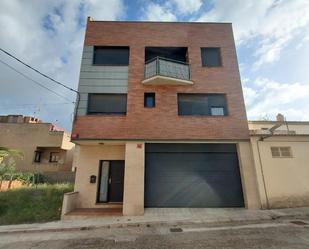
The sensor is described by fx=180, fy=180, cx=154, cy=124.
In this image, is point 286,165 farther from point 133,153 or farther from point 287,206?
point 133,153

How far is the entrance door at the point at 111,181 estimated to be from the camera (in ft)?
33.5

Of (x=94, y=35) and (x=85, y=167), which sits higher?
(x=94, y=35)

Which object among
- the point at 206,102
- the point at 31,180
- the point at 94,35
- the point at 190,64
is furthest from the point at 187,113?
the point at 31,180

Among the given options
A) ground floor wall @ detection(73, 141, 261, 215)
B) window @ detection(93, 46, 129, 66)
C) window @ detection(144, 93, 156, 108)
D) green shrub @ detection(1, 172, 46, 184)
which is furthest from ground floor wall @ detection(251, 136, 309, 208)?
green shrub @ detection(1, 172, 46, 184)

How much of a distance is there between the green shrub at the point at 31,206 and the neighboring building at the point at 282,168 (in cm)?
1016

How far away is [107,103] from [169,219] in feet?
22.6

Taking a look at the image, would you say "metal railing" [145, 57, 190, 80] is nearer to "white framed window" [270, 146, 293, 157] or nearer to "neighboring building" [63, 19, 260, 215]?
"neighboring building" [63, 19, 260, 215]

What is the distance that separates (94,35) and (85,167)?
829 centimetres

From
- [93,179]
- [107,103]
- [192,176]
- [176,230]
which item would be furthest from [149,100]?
[176,230]

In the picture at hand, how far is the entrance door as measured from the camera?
10.2 m

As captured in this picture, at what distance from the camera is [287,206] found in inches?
347

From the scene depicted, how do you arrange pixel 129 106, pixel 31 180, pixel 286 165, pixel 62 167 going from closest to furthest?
pixel 286 165 < pixel 129 106 < pixel 31 180 < pixel 62 167

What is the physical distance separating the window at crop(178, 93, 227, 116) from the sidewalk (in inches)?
206

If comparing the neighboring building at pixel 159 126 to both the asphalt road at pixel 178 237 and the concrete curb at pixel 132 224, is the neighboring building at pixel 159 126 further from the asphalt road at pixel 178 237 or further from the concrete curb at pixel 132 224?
the asphalt road at pixel 178 237
